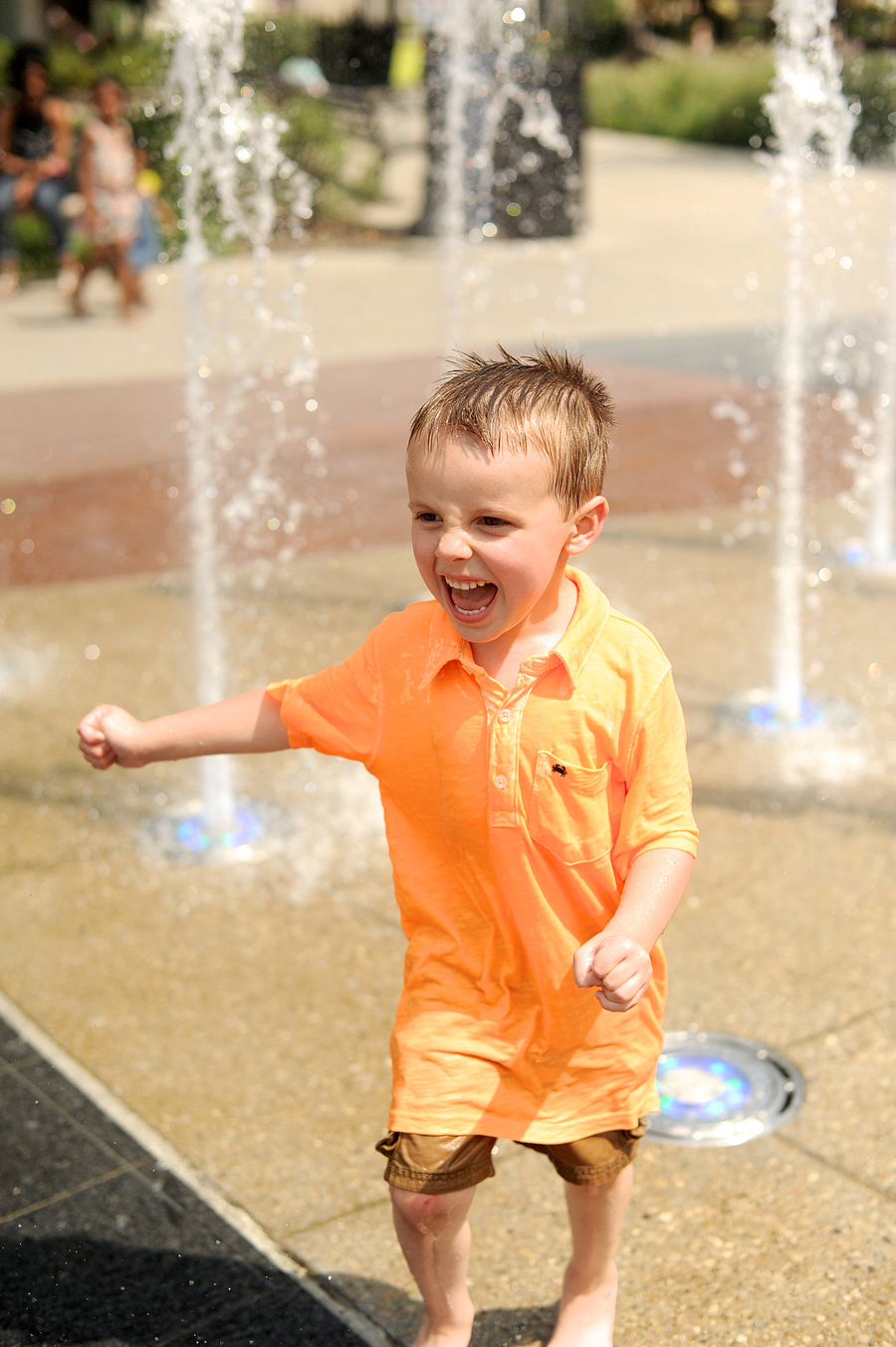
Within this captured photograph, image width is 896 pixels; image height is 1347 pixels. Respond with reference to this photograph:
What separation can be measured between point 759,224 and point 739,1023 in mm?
15429

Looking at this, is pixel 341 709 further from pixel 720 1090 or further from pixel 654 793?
pixel 720 1090

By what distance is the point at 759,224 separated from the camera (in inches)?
684

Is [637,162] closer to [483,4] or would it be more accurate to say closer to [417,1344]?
[483,4]

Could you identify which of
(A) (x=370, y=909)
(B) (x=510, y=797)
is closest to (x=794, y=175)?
(A) (x=370, y=909)

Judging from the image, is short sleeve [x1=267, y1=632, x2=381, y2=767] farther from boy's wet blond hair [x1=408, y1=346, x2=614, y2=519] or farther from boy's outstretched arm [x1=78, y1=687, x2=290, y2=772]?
boy's wet blond hair [x1=408, y1=346, x2=614, y2=519]

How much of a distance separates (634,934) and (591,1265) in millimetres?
650

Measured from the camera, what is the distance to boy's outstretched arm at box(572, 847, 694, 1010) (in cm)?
182

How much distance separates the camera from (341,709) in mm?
2164

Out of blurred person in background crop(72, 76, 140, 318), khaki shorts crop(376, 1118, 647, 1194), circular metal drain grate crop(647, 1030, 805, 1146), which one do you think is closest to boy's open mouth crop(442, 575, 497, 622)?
khaki shorts crop(376, 1118, 647, 1194)

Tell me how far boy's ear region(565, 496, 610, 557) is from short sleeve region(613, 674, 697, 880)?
0.21 m

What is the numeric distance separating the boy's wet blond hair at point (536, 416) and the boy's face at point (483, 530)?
1 cm

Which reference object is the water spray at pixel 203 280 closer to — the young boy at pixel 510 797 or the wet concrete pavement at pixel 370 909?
the wet concrete pavement at pixel 370 909

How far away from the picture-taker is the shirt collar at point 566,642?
202 centimetres


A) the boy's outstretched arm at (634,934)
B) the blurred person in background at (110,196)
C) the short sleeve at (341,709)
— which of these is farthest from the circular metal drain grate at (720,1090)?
the blurred person in background at (110,196)
